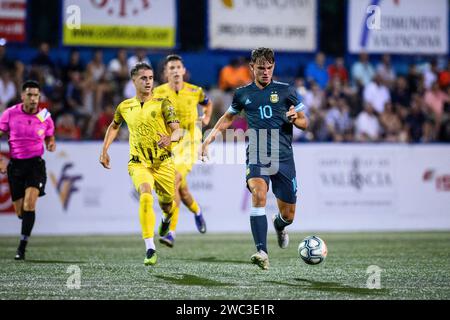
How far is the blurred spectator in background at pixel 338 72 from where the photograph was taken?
2020 centimetres

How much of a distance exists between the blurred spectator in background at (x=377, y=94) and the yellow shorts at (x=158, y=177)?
33.7 ft

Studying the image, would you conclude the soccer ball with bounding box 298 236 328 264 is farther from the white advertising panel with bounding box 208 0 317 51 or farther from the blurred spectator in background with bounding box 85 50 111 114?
the white advertising panel with bounding box 208 0 317 51

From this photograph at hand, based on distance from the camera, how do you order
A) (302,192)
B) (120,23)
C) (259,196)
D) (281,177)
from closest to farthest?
(259,196), (281,177), (302,192), (120,23)

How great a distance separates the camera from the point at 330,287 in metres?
8.03

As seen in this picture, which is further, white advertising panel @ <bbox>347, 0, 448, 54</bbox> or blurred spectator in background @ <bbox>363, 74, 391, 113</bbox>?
white advertising panel @ <bbox>347, 0, 448, 54</bbox>

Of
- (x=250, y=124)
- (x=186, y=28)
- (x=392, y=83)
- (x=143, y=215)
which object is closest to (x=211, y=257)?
(x=143, y=215)

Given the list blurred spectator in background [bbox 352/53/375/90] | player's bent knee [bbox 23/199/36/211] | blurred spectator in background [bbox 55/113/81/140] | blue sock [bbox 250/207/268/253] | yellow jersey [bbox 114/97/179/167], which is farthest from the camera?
blurred spectator in background [bbox 352/53/375/90]

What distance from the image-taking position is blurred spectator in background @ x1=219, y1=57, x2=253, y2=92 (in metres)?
19.0

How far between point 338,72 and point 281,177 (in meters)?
11.2

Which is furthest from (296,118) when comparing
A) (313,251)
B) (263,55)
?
(313,251)

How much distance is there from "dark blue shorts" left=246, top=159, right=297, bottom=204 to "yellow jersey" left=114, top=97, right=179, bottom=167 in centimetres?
145

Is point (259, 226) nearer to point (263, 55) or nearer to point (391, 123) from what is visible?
point (263, 55)

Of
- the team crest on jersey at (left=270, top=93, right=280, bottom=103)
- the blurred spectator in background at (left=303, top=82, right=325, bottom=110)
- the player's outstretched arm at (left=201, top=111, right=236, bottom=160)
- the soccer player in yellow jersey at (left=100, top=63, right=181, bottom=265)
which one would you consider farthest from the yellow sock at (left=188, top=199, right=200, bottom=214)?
the blurred spectator in background at (left=303, top=82, right=325, bottom=110)

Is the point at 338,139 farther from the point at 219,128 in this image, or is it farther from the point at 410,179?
the point at 219,128
